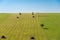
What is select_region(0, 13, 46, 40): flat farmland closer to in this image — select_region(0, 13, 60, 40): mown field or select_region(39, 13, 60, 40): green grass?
select_region(0, 13, 60, 40): mown field

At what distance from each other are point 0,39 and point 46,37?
1560 cm

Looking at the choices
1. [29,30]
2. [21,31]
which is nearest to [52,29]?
[29,30]

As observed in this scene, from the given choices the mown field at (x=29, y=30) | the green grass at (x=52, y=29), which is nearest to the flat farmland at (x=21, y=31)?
the mown field at (x=29, y=30)

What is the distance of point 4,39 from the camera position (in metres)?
52.9

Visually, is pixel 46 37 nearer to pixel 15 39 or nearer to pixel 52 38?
pixel 52 38

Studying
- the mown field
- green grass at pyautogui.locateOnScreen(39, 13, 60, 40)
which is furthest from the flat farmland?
green grass at pyautogui.locateOnScreen(39, 13, 60, 40)

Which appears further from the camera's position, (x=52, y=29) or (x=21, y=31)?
(x=52, y=29)

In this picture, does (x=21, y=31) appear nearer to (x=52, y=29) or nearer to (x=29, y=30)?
(x=29, y=30)

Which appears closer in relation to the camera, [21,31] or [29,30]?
[21,31]

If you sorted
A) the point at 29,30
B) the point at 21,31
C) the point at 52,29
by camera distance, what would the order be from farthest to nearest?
the point at 52,29, the point at 29,30, the point at 21,31

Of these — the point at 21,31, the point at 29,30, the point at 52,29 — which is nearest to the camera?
the point at 21,31

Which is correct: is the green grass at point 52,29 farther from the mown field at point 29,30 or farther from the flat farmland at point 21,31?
the flat farmland at point 21,31

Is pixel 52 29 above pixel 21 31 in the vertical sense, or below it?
above

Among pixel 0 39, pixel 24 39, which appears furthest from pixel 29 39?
pixel 0 39
